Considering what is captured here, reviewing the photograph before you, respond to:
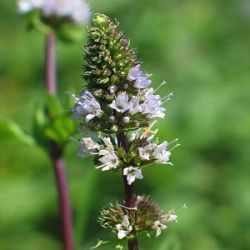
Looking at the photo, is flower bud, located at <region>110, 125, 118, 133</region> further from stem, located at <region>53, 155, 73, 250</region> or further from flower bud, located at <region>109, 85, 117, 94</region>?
stem, located at <region>53, 155, 73, 250</region>

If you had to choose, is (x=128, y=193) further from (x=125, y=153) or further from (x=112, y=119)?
(x=112, y=119)

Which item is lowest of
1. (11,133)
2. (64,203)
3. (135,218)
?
(135,218)

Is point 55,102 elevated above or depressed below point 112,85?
above

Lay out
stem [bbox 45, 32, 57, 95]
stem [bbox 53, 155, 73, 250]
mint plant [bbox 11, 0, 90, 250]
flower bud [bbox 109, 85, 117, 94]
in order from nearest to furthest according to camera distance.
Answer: flower bud [bbox 109, 85, 117, 94], mint plant [bbox 11, 0, 90, 250], stem [bbox 53, 155, 73, 250], stem [bbox 45, 32, 57, 95]

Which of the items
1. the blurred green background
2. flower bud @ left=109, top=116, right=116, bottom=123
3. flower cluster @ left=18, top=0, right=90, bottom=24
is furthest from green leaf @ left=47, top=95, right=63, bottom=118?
flower bud @ left=109, top=116, right=116, bottom=123

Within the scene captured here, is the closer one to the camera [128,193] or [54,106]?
[128,193]

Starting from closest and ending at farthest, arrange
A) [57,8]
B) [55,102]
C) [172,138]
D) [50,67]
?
[55,102] → [50,67] → [57,8] → [172,138]

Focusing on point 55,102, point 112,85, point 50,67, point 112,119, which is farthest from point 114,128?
point 50,67
